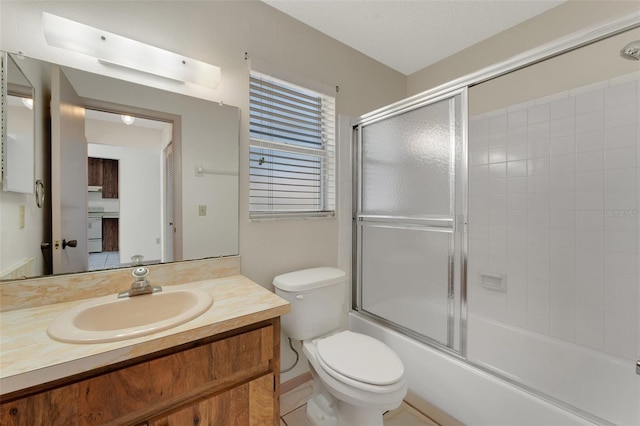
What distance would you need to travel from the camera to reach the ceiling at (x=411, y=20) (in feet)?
5.33

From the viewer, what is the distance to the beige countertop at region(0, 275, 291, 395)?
0.64 meters

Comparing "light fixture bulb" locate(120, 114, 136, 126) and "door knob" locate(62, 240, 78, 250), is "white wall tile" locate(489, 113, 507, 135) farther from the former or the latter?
"door knob" locate(62, 240, 78, 250)

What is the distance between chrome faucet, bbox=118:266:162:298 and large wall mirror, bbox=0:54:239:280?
14 centimetres

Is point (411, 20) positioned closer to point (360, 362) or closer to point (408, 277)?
point (408, 277)

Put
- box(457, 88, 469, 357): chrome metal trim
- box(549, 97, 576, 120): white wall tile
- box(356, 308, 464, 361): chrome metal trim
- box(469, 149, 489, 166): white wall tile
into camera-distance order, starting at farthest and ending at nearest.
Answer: box(469, 149, 489, 166): white wall tile, box(549, 97, 576, 120): white wall tile, box(356, 308, 464, 361): chrome metal trim, box(457, 88, 469, 357): chrome metal trim

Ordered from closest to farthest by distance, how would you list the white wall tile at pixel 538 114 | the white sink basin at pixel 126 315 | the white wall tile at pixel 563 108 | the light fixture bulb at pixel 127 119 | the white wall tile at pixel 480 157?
1. the white sink basin at pixel 126 315
2. the light fixture bulb at pixel 127 119
3. the white wall tile at pixel 563 108
4. the white wall tile at pixel 538 114
5. the white wall tile at pixel 480 157

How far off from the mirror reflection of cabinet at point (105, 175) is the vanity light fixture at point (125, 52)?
17.4 inches

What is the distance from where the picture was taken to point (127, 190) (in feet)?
4.07

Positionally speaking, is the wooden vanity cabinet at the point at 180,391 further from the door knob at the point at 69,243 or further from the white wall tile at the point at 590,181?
the white wall tile at the point at 590,181

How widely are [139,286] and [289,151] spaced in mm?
1112

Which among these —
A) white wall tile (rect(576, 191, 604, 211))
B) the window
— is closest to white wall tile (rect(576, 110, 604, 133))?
white wall tile (rect(576, 191, 604, 211))

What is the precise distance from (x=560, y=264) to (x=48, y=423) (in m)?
2.48

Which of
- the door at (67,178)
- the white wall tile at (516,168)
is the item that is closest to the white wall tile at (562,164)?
the white wall tile at (516,168)

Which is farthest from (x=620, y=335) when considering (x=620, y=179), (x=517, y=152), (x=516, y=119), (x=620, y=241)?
(x=516, y=119)
